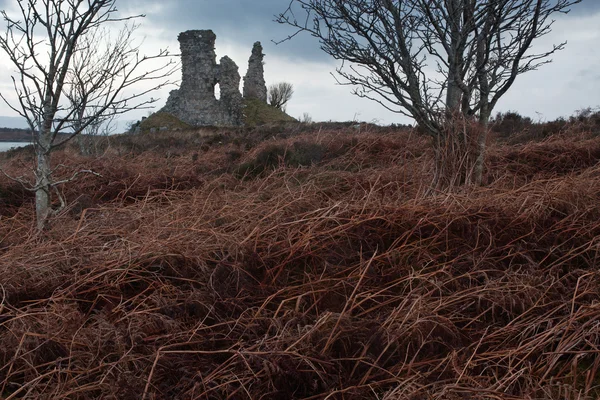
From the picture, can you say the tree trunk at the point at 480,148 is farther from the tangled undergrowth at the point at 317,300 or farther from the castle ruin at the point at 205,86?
the castle ruin at the point at 205,86

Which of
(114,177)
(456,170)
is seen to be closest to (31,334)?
(456,170)

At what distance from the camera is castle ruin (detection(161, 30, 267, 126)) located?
3425 cm

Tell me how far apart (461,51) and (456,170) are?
1109 millimetres

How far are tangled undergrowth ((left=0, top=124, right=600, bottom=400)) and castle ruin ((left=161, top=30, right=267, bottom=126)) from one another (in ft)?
98.2

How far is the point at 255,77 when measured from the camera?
3881 cm

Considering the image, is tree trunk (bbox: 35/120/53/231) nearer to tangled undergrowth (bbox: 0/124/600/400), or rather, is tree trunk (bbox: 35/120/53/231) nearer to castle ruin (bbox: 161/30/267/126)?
tangled undergrowth (bbox: 0/124/600/400)

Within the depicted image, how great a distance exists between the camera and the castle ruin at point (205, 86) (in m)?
34.2

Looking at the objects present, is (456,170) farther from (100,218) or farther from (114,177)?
(114,177)

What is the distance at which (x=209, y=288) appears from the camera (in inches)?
130

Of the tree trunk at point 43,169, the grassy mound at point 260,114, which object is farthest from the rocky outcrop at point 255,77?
the tree trunk at point 43,169

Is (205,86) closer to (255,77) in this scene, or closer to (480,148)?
(255,77)

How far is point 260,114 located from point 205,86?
13.4ft

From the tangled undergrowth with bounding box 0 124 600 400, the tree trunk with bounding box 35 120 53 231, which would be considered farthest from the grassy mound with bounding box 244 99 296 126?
the tangled undergrowth with bounding box 0 124 600 400

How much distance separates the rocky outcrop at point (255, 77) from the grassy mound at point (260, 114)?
1.14 m
